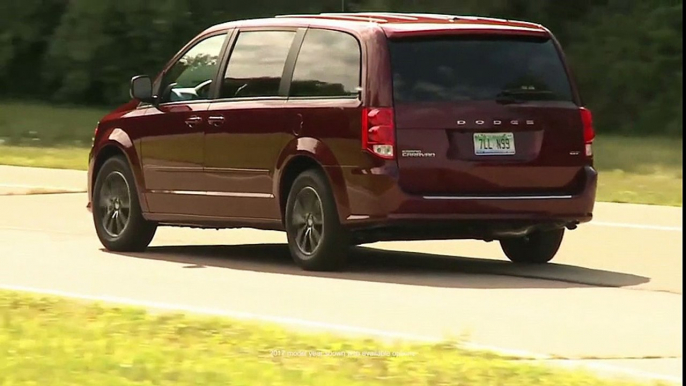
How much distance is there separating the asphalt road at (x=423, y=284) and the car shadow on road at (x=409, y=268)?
1 cm

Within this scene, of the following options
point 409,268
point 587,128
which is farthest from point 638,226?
point 409,268

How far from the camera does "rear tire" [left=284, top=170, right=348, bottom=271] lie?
12148 millimetres

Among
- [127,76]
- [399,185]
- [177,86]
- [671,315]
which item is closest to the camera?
[671,315]

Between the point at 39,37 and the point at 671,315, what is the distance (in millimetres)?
31860

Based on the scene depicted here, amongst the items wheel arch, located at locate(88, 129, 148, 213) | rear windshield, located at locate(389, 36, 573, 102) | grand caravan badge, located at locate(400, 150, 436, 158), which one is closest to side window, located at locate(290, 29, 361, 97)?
rear windshield, located at locate(389, 36, 573, 102)

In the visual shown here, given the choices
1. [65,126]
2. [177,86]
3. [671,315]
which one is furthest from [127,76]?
[671,315]

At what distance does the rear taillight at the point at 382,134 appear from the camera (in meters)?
11.9

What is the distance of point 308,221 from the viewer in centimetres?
1238

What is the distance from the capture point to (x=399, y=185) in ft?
38.9

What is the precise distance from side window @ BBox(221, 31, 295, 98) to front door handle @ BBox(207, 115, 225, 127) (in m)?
0.17

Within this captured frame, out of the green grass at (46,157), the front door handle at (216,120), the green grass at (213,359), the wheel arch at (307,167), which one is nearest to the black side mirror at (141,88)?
the front door handle at (216,120)

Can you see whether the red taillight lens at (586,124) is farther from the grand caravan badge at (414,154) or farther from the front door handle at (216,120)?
the front door handle at (216,120)

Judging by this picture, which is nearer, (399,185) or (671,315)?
(671,315)

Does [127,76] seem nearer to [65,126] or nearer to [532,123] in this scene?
[65,126]
